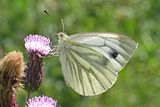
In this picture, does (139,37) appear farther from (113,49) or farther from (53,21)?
(113,49)

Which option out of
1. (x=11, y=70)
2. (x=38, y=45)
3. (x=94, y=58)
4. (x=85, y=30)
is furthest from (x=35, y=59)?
(x=85, y=30)

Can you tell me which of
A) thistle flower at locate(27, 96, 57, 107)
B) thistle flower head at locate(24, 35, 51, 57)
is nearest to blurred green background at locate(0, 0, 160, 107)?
thistle flower head at locate(24, 35, 51, 57)

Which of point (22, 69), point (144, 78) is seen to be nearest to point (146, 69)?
point (144, 78)

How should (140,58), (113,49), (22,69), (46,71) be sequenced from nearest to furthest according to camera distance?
(22,69)
(113,49)
(46,71)
(140,58)

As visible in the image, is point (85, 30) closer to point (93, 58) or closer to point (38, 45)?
point (93, 58)

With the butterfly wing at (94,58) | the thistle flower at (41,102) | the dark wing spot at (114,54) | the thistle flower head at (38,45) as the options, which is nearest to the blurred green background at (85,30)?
the butterfly wing at (94,58)
